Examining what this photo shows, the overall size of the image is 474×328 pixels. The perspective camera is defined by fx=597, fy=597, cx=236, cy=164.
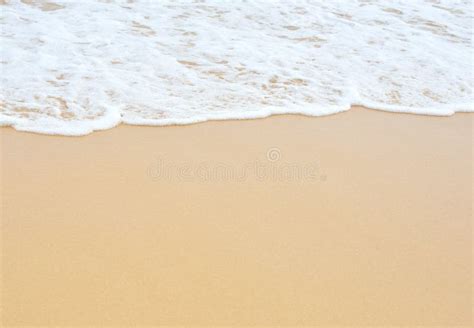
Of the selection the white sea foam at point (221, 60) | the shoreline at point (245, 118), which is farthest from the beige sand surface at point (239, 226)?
the white sea foam at point (221, 60)

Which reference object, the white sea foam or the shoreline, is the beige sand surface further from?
the white sea foam

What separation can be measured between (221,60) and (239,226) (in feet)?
5.85

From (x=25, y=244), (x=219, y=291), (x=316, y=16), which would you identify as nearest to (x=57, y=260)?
(x=25, y=244)

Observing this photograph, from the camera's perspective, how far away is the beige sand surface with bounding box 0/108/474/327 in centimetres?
180

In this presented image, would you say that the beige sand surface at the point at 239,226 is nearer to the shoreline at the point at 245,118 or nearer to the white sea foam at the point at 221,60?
the shoreline at the point at 245,118

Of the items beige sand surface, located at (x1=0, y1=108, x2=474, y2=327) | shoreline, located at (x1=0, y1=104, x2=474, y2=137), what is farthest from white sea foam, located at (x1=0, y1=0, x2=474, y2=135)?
beige sand surface, located at (x1=0, y1=108, x2=474, y2=327)

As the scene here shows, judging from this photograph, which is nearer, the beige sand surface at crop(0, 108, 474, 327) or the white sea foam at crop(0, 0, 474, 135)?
the beige sand surface at crop(0, 108, 474, 327)

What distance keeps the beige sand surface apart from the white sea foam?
0.83ft

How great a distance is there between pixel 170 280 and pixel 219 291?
16 centimetres

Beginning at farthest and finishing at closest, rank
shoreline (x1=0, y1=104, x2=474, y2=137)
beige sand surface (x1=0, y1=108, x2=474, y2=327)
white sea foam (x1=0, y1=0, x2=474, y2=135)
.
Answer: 1. white sea foam (x1=0, y1=0, x2=474, y2=135)
2. shoreline (x1=0, y1=104, x2=474, y2=137)
3. beige sand surface (x1=0, y1=108, x2=474, y2=327)

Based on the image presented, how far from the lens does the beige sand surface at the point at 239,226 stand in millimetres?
1804

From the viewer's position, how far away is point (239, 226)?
2.16 meters

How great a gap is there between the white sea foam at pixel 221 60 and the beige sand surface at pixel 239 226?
10.0 inches

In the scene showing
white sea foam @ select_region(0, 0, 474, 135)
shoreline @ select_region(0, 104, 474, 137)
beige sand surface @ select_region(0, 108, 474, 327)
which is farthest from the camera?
white sea foam @ select_region(0, 0, 474, 135)
